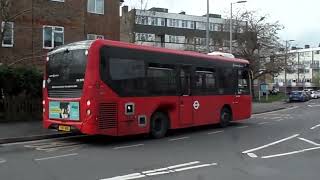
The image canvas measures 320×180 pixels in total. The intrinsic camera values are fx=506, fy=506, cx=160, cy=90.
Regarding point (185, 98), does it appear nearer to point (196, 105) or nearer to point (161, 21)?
point (196, 105)

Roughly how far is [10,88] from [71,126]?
23.4 feet

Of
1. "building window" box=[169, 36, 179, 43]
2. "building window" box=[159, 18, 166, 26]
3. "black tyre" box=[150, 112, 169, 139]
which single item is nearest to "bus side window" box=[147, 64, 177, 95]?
"black tyre" box=[150, 112, 169, 139]

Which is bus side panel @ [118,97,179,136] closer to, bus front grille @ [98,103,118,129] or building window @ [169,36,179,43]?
bus front grille @ [98,103,118,129]

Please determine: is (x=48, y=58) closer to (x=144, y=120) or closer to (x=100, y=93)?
(x=100, y=93)

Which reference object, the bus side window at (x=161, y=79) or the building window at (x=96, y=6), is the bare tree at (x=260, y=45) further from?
the bus side window at (x=161, y=79)

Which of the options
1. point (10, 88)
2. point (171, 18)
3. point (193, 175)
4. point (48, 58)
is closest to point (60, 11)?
point (10, 88)

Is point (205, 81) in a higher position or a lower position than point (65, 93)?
higher

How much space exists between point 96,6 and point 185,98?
775 inches

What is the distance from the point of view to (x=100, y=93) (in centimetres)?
1507

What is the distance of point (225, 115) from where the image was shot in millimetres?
22391

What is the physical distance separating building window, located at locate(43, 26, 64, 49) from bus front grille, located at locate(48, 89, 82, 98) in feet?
56.7

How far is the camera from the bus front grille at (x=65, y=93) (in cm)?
1527

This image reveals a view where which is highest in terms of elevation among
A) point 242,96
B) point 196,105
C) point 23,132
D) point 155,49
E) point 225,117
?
point 155,49

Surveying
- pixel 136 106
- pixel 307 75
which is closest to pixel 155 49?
pixel 136 106
